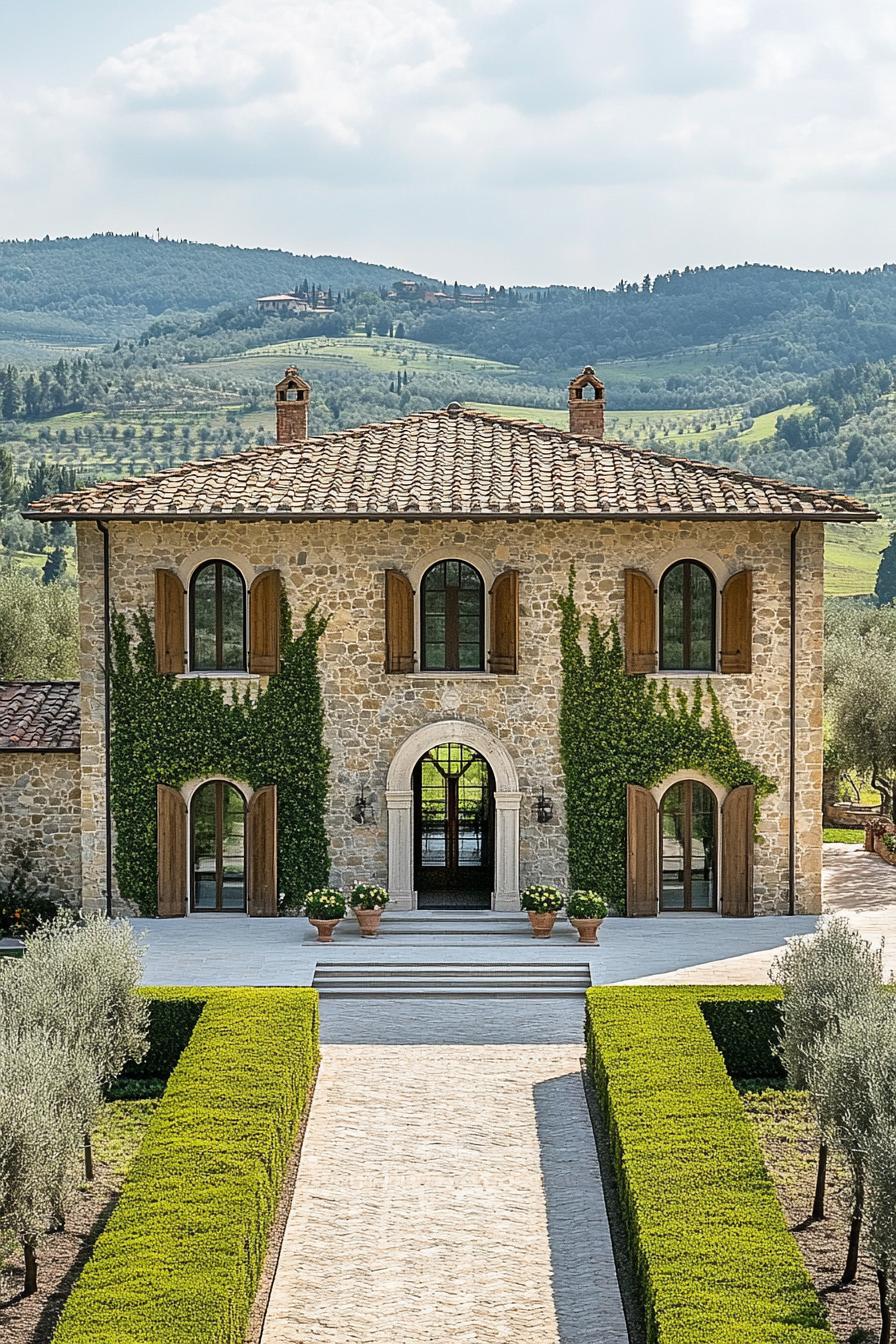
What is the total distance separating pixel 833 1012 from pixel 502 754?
32.5ft

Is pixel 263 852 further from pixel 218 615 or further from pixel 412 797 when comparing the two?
pixel 218 615

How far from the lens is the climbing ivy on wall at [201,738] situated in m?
23.2

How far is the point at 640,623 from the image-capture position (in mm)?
23078

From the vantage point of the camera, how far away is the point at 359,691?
23.3 meters

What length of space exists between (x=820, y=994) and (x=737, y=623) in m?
9.38

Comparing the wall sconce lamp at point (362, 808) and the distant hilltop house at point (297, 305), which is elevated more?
the distant hilltop house at point (297, 305)

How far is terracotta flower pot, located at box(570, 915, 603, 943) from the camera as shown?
21.8 metres

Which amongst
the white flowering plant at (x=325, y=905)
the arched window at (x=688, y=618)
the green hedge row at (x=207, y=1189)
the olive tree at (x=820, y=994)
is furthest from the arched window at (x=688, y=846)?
the olive tree at (x=820, y=994)

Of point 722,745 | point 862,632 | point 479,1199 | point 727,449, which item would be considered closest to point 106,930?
point 479,1199

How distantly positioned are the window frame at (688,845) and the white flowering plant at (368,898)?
4.07 metres

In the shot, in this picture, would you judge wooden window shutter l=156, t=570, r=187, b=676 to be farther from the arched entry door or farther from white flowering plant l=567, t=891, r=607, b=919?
white flowering plant l=567, t=891, r=607, b=919

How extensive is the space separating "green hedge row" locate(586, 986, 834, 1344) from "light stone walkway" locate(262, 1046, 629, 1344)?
592 mm

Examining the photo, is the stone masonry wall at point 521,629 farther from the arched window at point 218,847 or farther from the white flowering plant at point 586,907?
the white flowering plant at point 586,907

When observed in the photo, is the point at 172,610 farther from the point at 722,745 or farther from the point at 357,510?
the point at 722,745
